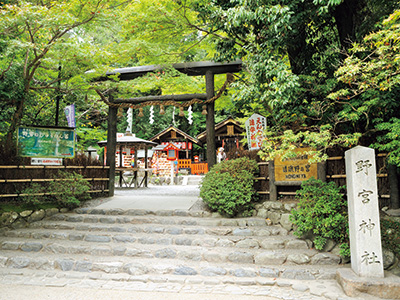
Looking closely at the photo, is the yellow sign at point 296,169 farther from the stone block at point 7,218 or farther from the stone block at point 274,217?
the stone block at point 7,218

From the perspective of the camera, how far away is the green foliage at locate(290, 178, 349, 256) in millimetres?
5340

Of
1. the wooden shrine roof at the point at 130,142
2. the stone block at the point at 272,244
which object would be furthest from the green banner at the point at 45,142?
the stone block at the point at 272,244

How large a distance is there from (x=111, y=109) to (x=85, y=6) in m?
3.83

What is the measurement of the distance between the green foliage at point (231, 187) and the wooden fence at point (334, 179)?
0.29 meters

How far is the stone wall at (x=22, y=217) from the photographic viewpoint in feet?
23.2

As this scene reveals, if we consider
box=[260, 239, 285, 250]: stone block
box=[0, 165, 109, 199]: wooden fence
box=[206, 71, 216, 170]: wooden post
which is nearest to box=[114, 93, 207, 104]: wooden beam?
box=[206, 71, 216, 170]: wooden post

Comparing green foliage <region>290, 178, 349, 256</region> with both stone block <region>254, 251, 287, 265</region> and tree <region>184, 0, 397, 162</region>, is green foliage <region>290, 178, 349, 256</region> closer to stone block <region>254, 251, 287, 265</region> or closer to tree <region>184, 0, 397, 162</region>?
stone block <region>254, 251, 287, 265</region>

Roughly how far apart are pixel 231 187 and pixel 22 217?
570 centimetres

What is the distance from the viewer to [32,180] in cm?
802

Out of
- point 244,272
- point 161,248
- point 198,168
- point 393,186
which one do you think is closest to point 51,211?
point 161,248

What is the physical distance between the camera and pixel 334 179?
22.4 feet

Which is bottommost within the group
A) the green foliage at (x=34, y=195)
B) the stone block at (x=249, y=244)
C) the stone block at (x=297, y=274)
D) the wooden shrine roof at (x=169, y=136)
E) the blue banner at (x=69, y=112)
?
the stone block at (x=297, y=274)

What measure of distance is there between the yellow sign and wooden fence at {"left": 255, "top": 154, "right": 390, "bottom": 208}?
350mm

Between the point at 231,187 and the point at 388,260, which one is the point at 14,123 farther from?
the point at 388,260
